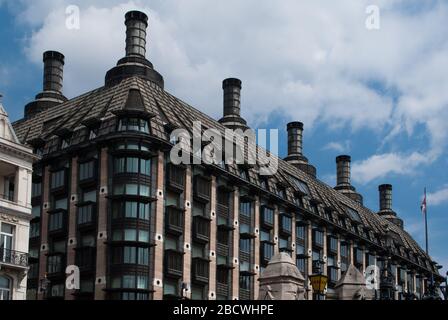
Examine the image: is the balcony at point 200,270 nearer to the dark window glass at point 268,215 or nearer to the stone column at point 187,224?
the stone column at point 187,224

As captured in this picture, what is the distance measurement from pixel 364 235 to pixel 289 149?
18732 millimetres

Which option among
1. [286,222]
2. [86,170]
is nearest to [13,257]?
[86,170]

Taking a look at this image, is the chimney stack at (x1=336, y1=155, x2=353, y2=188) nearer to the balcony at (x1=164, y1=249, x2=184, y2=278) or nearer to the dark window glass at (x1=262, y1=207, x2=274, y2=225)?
the dark window glass at (x1=262, y1=207, x2=274, y2=225)

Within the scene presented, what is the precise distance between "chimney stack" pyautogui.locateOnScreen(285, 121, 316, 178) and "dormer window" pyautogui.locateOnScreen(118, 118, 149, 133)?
52.2 metres

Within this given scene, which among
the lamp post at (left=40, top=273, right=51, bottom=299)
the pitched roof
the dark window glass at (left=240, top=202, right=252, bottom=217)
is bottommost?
the lamp post at (left=40, top=273, right=51, bottom=299)

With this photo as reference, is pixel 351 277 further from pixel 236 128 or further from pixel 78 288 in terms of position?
pixel 236 128

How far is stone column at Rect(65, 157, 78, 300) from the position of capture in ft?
266

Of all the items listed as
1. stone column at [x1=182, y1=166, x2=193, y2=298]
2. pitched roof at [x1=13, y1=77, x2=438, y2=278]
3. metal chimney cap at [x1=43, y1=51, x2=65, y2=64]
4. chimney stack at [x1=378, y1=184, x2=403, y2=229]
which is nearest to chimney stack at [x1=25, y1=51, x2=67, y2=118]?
metal chimney cap at [x1=43, y1=51, x2=65, y2=64]

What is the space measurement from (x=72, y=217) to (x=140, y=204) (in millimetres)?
7991

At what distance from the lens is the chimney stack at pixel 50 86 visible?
106 meters

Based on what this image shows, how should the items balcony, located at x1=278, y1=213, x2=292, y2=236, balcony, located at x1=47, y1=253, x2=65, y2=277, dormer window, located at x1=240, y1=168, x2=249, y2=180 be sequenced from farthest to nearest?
1. balcony, located at x1=278, y1=213, x2=292, y2=236
2. dormer window, located at x1=240, y1=168, x2=249, y2=180
3. balcony, located at x1=47, y1=253, x2=65, y2=277


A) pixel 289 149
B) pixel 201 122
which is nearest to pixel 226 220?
pixel 201 122

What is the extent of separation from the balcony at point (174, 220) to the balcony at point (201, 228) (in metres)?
2.12
